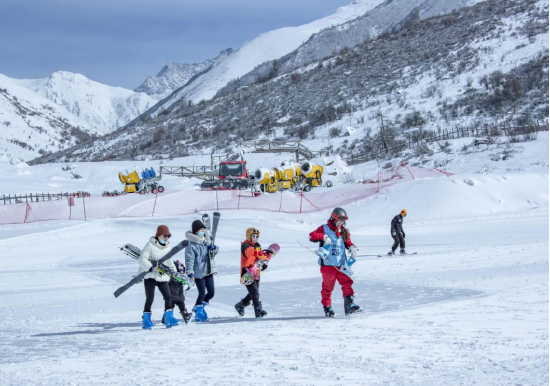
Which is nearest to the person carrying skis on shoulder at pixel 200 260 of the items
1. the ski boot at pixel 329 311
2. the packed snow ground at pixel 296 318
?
the packed snow ground at pixel 296 318

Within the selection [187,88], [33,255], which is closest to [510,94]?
[33,255]

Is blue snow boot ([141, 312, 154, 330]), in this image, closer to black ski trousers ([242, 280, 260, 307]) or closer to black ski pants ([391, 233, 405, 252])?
black ski trousers ([242, 280, 260, 307])

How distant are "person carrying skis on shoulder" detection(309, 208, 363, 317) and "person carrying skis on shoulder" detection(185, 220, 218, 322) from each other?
4.98ft

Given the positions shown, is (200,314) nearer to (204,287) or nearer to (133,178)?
(204,287)

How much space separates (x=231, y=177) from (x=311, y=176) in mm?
4683

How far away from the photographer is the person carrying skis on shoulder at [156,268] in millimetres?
8430

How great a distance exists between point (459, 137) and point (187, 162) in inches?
895

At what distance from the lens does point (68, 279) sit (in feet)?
46.1

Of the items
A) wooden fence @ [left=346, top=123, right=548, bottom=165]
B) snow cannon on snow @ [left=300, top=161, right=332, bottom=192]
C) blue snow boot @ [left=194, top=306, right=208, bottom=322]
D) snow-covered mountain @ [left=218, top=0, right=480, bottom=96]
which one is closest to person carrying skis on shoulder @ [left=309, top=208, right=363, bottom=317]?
blue snow boot @ [left=194, top=306, right=208, bottom=322]

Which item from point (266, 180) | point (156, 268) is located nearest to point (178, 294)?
point (156, 268)

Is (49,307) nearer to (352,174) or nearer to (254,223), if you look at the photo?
(254,223)

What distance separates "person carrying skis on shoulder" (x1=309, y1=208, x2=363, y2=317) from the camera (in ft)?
28.2

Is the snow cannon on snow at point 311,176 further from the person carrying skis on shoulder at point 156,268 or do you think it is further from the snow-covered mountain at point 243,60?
the snow-covered mountain at point 243,60

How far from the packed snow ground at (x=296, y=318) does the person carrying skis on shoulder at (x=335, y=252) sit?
31cm
